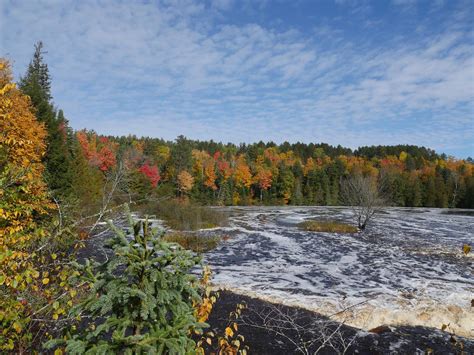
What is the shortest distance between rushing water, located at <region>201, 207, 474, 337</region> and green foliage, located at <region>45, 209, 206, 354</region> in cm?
684

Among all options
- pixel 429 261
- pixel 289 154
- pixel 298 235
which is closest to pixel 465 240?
pixel 429 261

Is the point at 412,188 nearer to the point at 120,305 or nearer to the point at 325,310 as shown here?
the point at 325,310

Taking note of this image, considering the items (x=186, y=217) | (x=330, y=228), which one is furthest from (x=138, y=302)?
(x=330, y=228)

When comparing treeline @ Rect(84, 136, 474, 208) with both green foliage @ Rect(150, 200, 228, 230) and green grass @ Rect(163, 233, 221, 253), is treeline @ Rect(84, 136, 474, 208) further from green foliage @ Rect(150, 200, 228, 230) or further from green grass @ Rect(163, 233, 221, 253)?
green grass @ Rect(163, 233, 221, 253)

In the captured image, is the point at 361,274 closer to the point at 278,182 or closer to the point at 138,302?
the point at 138,302

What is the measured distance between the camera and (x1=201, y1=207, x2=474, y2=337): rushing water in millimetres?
10445

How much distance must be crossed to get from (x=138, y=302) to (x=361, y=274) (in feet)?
46.5

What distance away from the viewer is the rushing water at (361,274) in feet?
34.3

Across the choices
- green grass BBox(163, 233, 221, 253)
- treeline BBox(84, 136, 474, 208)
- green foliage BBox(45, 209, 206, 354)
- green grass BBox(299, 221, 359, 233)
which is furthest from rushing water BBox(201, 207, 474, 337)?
treeline BBox(84, 136, 474, 208)

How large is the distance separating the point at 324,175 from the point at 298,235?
56523 mm

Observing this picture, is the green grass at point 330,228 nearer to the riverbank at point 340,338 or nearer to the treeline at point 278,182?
the riverbank at point 340,338

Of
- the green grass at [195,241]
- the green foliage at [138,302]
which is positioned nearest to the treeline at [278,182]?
the green grass at [195,241]

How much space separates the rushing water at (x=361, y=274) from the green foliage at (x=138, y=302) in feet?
22.4

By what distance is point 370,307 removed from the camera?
1061cm
